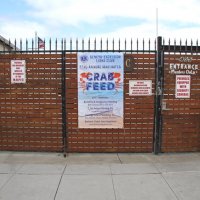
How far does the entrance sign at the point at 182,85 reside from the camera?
294 inches

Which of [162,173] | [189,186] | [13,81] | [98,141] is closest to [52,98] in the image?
[13,81]

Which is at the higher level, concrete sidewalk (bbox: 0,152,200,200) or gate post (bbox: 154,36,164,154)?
gate post (bbox: 154,36,164,154)

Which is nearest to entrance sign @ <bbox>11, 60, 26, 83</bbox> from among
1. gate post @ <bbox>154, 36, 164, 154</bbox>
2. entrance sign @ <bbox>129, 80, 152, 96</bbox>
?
entrance sign @ <bbox>129, 80, 152, 96</bbox>

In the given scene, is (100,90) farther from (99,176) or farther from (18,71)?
(99,176)

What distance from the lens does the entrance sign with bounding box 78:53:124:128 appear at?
7387mm

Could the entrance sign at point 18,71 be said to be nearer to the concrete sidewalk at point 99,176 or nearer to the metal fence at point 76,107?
the metal fence at point 76,107

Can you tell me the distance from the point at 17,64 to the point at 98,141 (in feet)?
8.49

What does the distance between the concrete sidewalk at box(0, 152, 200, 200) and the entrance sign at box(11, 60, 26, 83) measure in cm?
174

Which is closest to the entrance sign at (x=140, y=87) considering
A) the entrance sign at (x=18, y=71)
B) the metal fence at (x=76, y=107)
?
the metal fence at (x=76, y=107)

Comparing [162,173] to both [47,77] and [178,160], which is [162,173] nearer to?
[178,160]

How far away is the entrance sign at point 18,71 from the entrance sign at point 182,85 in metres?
3.55

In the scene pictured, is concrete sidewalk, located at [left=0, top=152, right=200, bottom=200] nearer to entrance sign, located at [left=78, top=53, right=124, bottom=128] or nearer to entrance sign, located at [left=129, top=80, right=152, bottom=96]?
entrance sign, located at [left=78, top=53, right=124, bottom=128]

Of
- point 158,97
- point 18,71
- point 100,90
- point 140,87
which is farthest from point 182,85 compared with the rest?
point 18,71

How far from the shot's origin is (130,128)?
298 inches
